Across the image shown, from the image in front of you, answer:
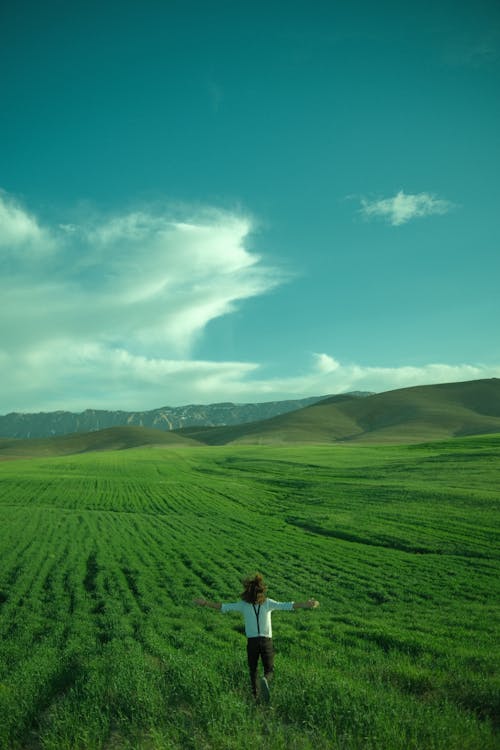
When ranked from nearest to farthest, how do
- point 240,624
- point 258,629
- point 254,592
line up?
point 258,629 → point 254,592 → point 240,624

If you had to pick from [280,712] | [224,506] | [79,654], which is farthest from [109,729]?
[224,506]

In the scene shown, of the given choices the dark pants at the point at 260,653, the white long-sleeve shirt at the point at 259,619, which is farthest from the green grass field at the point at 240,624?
the white long-sleeve shirt at the point at 259,619

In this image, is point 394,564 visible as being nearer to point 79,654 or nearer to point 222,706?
point 79,654

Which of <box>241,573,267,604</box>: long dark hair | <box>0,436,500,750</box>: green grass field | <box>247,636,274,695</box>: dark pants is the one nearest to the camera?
<box>0,436,500,750</box>: green grass field

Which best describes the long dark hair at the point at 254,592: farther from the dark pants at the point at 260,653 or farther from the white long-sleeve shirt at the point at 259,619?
the dark pants at the point at 260,653

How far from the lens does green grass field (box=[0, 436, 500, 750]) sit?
8836mm

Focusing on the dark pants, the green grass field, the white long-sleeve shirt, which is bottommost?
the green grass field

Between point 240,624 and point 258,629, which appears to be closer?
point 258,629

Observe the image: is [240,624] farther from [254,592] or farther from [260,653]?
[254,592]

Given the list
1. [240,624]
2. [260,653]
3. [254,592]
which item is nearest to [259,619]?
[254,592]

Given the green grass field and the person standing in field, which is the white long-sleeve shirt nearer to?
the person standing in field

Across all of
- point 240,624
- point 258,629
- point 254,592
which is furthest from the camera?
point 240,624

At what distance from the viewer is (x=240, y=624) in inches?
715

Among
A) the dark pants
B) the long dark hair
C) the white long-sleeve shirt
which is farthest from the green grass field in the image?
the long dark hair
